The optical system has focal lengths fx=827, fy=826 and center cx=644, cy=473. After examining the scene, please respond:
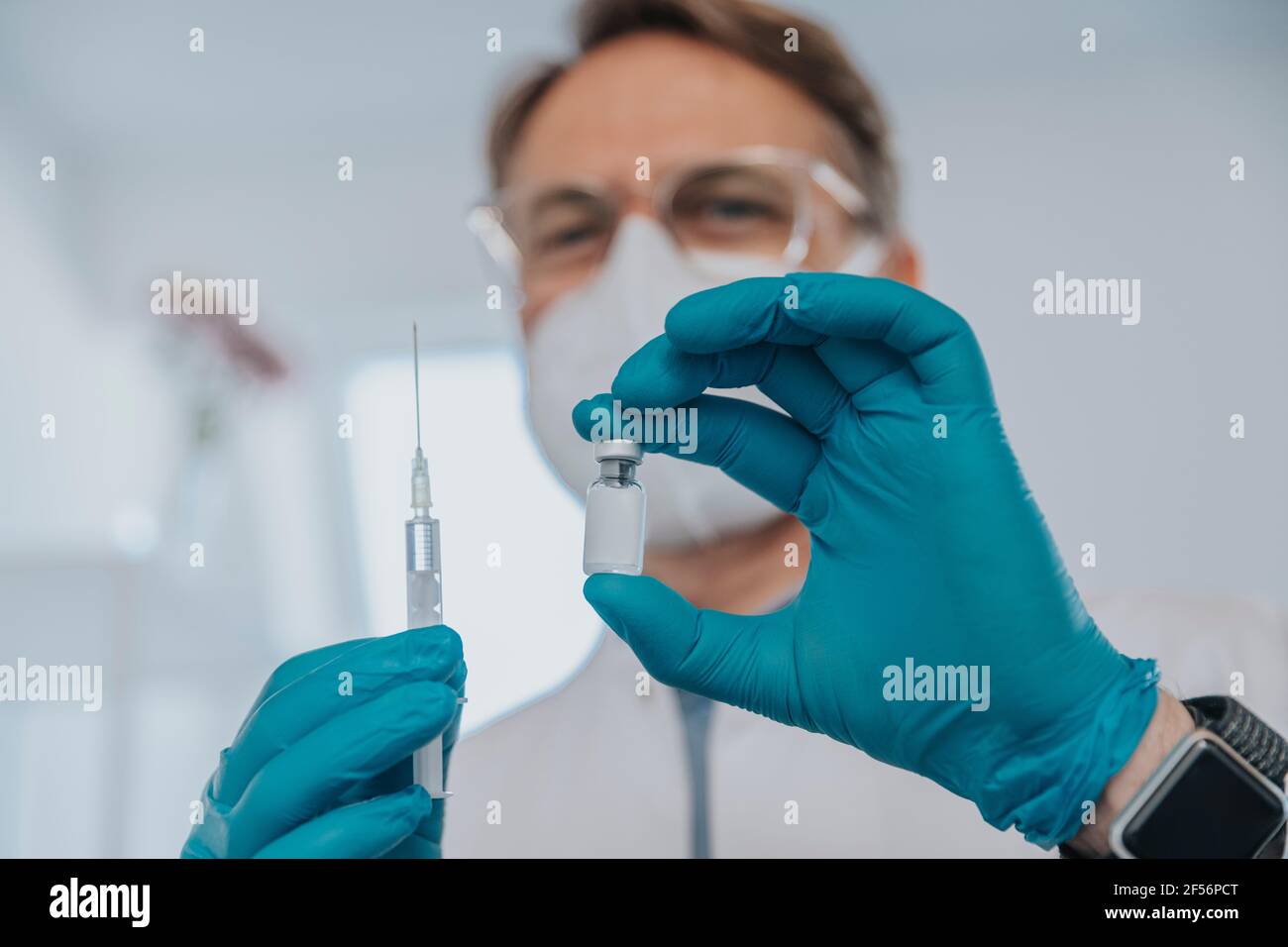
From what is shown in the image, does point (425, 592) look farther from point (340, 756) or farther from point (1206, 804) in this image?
point (1206, 804)

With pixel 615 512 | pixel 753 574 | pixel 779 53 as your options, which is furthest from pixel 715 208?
pixel 615 512

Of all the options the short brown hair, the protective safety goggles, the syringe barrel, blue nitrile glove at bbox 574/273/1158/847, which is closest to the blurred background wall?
the short brown hair

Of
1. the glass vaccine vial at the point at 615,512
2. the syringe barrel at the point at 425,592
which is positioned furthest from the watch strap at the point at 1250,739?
the syringe barrel at the point at 425,592

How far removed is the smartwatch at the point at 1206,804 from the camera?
2.98ft

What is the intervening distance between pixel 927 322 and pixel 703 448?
29cm

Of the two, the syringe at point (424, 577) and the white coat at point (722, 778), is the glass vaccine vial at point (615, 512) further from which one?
the white coat at point (722, 778)

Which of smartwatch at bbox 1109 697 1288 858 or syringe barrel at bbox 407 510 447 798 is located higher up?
syringe barrel at bbox 407 510 447 798

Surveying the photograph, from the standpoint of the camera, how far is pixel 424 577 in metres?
1.01

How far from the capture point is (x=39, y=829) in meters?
1.74

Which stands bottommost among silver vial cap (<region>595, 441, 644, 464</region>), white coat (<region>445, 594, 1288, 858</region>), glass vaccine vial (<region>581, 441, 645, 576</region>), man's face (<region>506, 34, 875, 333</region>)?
white coat (<region>445, 594, 1288, 858</region>)

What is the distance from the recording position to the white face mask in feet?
4.65

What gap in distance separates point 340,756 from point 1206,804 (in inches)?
38.0

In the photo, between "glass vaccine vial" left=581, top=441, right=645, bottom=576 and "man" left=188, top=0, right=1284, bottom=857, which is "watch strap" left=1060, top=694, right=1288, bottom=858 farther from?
"glass vaccine vial" left=581, top=441, right=645, bottom=576
